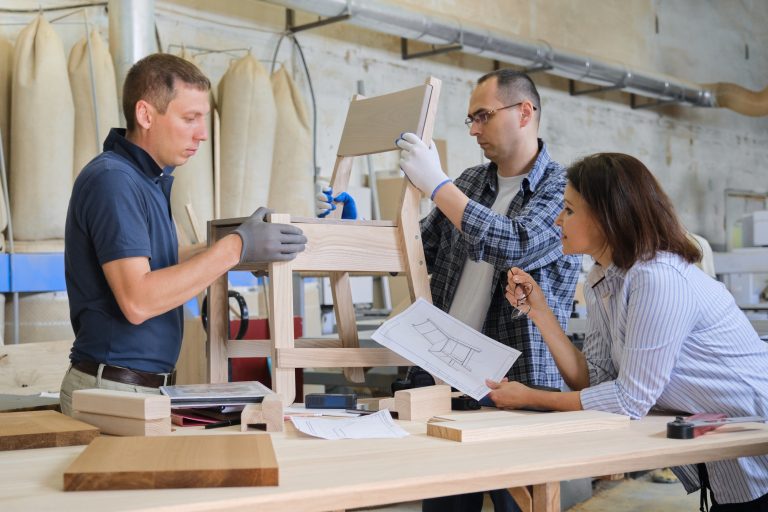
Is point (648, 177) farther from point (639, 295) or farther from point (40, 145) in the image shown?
point (40, 145)

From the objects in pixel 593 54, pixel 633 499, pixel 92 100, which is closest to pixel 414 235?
pixel 633 499

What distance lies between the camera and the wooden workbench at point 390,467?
112 cm

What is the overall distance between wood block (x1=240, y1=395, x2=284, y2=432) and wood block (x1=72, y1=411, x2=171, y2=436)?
0.16 metres

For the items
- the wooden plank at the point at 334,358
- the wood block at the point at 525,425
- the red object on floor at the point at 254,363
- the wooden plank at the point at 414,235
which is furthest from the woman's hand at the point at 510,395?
the red object on floor at the point at 254,363

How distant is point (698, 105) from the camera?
9297 millimetres

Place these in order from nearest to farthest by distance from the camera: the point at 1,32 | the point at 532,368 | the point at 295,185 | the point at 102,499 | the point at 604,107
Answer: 1. the point at 102,499
2. the point at 532,368
3. the point at 1,32
4. the point at 295,185
5. the point at 604,107

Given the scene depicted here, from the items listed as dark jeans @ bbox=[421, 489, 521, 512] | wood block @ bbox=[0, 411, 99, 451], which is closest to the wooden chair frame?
dark jeans @ bbox=[421, 489, 521, 512]

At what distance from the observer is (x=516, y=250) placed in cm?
216

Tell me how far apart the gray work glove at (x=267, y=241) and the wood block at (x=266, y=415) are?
0.39 meters

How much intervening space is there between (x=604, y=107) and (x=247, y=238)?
762 cm

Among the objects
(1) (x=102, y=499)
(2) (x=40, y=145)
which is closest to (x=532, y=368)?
(1) (x=102, y=499)

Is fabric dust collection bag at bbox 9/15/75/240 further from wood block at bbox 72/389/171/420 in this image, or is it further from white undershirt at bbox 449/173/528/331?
wood block at bbox 72/389/171/420

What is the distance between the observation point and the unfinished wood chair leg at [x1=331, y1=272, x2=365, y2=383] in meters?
2.31

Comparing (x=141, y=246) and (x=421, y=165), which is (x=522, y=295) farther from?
(x=141, y=246)
